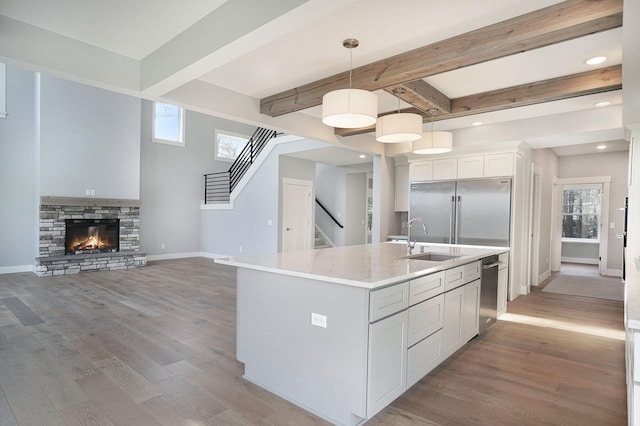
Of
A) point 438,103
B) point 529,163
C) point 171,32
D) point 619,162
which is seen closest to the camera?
point 171,32

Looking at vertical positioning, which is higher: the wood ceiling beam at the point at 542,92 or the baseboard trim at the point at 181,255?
the wood ceiling beam at the point at 542,92

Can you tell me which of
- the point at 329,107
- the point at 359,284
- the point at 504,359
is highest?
the point at 329,107

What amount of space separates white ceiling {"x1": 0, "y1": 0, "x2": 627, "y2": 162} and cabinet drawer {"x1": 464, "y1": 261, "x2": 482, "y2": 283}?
203 centimetres

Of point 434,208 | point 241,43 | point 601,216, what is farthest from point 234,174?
point 601,216

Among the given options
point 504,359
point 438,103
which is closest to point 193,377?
point 504,359

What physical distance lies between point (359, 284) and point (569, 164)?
28.0ft

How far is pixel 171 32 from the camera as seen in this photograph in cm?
308

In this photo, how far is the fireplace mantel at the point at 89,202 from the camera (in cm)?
668

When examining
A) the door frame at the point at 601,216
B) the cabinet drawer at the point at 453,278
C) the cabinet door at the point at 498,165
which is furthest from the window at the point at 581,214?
the cabinet drawer at the point at 453,278

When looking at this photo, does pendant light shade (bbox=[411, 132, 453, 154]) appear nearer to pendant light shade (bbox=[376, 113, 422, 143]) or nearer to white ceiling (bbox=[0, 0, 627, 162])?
white ceiling (bbox=[0, 0, 627, 162])

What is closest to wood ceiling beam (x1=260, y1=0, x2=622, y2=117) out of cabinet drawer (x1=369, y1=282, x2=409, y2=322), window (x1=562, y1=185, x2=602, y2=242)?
cabinet drawer (x1=369, y1=282, x2=409, y2=322)

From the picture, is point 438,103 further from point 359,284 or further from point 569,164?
point 569,164

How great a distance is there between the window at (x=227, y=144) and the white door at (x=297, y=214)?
3314 millimetres

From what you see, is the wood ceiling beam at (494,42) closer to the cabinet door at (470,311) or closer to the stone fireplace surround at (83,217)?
the cabinet door at (470,311)
